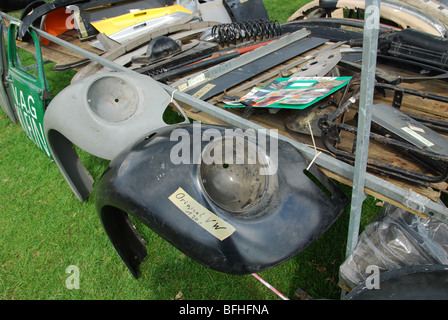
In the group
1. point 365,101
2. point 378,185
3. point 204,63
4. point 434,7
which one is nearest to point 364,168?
point 378,185

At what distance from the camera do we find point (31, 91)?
120 inches

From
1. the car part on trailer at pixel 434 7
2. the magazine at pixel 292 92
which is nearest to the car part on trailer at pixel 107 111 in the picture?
the magazine at pixel 292 92

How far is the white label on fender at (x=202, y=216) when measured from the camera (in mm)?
1237

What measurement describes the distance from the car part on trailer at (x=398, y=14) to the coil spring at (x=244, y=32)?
4.18ft

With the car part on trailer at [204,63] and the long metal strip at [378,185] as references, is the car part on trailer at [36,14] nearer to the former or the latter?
the car part on trailer at [204,63]

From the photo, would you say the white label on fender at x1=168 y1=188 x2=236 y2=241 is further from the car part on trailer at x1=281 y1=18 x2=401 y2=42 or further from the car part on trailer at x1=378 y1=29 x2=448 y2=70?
the car part on trailer at x1=281 y1=18 x2=401 y2=42

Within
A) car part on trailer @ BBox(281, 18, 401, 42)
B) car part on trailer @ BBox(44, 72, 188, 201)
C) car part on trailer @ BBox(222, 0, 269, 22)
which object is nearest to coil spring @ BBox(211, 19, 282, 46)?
car part on trailer @ BBox(281, 18, 401, 42)

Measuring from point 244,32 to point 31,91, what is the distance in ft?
6.91

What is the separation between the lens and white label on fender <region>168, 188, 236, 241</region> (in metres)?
1.24

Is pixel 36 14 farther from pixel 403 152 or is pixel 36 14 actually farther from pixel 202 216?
pixel 403 152

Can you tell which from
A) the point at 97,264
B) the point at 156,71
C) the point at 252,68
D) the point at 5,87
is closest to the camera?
the point at 97,264

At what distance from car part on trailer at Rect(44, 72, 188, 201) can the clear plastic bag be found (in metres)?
1.24
